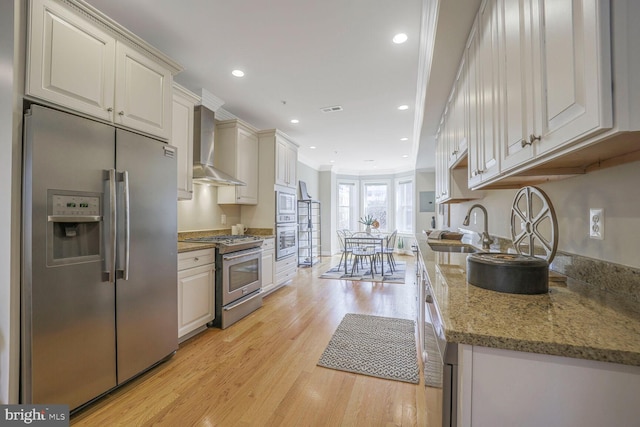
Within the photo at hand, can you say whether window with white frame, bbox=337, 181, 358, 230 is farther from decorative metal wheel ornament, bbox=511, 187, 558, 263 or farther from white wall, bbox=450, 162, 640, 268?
white wall, bbox=450, 162, 640, 268

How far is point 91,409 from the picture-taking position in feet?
5.35

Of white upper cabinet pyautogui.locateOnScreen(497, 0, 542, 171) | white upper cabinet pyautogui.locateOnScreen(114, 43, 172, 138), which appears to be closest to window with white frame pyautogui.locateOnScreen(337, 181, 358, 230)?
white upper cabinet pyautogui.locateOnScreen(114, 43, 172, 138)

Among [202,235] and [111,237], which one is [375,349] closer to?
[111,237]

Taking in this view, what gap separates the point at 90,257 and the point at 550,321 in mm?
2221

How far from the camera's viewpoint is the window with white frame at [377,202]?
28.0 ft

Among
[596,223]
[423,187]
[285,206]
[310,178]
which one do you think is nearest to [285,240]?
[285,206]

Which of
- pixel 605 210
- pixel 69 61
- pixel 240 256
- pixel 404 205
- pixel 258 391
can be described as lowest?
pixel 258 391

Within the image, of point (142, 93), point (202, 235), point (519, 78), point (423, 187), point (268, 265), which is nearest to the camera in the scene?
point (519, 78)

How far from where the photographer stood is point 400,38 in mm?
2334

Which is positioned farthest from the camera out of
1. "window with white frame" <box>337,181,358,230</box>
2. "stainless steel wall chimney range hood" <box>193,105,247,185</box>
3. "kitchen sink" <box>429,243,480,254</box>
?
"window with white frame" <box>337,181,358,230</box>

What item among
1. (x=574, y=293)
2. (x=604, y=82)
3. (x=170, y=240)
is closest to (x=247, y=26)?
(x=170, y=240)

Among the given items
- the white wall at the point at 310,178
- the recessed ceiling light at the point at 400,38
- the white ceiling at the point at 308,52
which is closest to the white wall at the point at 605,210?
the white ceiling at the point at 308,52

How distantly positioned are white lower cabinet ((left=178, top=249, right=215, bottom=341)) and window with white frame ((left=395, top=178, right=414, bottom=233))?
648cm

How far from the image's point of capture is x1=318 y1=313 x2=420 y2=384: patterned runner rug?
206 cm
